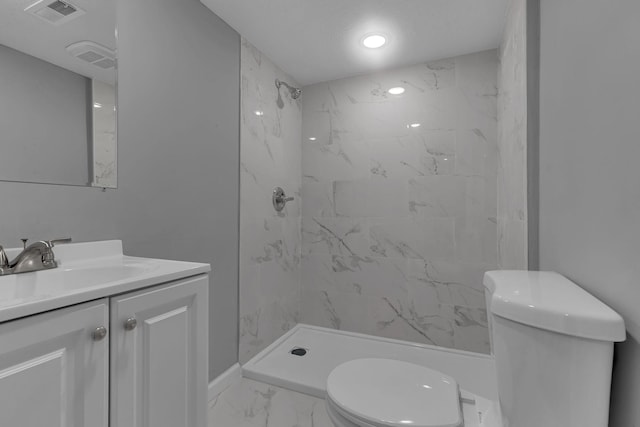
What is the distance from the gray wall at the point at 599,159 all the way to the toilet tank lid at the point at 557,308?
2.0 inches

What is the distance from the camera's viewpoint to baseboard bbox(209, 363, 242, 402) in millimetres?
1750

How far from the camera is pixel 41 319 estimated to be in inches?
24.9

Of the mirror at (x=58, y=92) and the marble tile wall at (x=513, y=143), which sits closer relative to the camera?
the mirror at (x=58, y=92)

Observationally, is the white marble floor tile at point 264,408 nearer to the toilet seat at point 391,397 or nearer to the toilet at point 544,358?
the toilet seat at point 391,397

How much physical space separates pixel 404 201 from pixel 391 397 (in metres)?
1.57

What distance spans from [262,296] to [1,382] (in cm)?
171

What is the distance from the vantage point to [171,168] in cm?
152

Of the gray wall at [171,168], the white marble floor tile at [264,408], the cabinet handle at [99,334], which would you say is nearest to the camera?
the cabinet handle at [99,334]

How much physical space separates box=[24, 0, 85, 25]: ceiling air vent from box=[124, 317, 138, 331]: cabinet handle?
112 centimetres

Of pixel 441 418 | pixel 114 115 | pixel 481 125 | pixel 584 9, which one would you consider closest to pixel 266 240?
pixel 114 115

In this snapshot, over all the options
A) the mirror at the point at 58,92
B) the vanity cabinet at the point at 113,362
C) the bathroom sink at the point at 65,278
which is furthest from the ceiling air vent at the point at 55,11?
the vanity cabinet at the point at 113,362

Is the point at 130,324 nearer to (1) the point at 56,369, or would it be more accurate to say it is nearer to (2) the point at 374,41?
(1) the point at 56,369

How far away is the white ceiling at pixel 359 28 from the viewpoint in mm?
1737

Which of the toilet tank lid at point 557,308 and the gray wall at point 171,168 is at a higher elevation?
the gray wall at point 171,168
